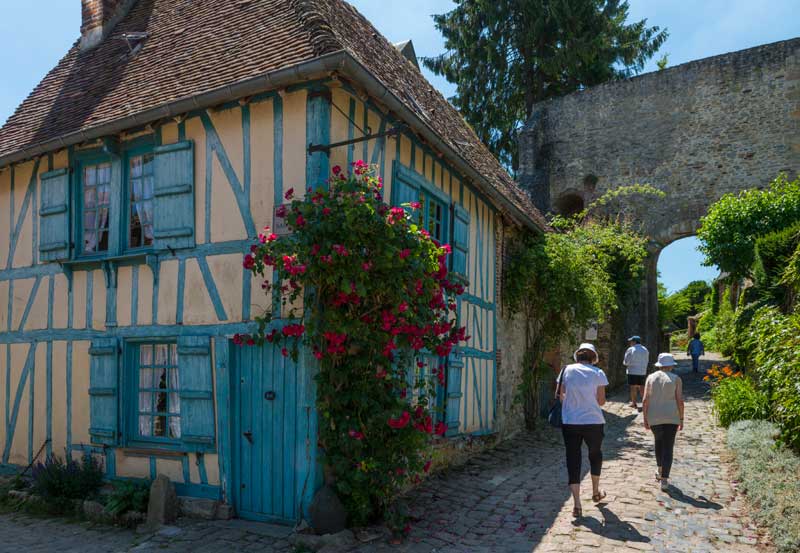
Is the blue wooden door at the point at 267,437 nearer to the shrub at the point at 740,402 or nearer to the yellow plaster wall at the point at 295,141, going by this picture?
the yellow plaster wall at the point at 295,141

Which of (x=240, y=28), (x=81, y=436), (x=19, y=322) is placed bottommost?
(x=81, y=436)

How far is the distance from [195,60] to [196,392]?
11.4 ft

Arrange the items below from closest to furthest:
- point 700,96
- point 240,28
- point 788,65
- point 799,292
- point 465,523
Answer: point 465,523 < point 240,28 < point 799,292 < point 788,65 < point 700,96

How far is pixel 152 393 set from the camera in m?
6.44

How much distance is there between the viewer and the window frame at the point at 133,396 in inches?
249

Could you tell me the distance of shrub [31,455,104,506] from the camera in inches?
246

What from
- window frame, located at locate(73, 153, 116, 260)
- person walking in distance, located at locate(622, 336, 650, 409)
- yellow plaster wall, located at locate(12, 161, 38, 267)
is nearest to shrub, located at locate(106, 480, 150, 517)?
window frame, located at locate(73, 153, 116, 260)

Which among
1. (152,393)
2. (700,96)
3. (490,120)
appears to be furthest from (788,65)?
(152,393)

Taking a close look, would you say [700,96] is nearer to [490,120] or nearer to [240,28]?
[490,120]

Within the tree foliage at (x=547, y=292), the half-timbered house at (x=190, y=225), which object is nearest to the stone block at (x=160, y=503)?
the half-timbered house at (x=190, y=225)

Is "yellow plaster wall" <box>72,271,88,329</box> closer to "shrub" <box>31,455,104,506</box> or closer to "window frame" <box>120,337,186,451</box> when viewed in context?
"window frame" <box>120,337,186,451</box>

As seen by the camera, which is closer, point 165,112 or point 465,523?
point 465,523

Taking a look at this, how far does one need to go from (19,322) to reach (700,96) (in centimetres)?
1569

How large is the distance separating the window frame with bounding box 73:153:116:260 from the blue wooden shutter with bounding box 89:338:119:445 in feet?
3.10
